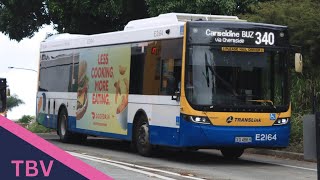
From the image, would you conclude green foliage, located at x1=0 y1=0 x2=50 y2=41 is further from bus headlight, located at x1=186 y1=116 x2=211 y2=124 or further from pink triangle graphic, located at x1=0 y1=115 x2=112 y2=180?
pink triangle graphic, located at x1=0 y1=115 x2=112 y2=180

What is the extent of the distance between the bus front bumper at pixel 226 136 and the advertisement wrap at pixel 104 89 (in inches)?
114

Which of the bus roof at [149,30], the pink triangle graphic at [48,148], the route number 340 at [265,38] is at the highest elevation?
the bus roof at [149,30]

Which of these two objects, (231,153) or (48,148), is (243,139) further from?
(48,148)

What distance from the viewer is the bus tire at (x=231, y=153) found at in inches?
565

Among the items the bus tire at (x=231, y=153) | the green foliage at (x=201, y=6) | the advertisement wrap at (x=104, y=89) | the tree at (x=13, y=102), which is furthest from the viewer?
the tree at (x=13, y=102)

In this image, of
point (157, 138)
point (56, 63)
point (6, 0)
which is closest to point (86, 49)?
point (56, 63)

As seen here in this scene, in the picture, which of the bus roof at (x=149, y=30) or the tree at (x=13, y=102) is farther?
the tree at (x=13, y=102)

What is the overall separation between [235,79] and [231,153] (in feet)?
9.12

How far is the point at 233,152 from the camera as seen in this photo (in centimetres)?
1453

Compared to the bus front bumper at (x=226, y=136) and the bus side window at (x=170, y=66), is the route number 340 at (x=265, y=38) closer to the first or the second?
the bus side window at (x=170, y=66)

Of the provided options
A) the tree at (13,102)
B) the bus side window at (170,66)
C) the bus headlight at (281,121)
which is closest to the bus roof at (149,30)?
the bus side window at (170,66)

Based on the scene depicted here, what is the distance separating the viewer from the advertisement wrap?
49.0ft

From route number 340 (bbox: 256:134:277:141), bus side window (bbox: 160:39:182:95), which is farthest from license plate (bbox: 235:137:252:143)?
bus side window (bbox: 160:39:182:95)

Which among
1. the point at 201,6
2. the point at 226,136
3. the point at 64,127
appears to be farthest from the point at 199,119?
the point at 201,6
